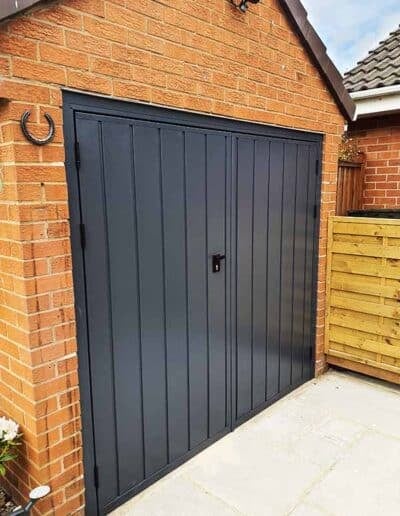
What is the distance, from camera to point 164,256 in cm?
240

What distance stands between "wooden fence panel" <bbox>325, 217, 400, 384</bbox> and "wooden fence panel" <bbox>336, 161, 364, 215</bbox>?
2.94 ft

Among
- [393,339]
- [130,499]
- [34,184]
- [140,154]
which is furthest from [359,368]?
[34,184]

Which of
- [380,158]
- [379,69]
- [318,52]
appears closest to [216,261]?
[318,52]

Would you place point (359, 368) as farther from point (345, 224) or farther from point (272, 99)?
point (272, 99)

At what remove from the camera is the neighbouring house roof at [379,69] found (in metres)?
4.36

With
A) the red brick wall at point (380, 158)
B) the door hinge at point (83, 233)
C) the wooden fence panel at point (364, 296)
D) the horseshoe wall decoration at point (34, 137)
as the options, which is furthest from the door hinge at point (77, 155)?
the red brick wall at point (380, 158)

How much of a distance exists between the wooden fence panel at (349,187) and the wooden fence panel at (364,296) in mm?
897

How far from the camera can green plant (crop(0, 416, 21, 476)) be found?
74.1 inches

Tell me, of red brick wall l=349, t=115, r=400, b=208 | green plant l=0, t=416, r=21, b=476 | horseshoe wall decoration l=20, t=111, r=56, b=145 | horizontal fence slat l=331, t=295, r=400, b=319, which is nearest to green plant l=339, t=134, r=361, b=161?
red brick wall l=349, t=115, r=400, b=208

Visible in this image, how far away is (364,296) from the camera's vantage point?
3.69 meters

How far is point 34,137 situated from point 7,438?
139 cm

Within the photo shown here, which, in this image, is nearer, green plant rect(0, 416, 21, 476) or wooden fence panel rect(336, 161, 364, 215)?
green plant rect(0, 416, 21, 476)

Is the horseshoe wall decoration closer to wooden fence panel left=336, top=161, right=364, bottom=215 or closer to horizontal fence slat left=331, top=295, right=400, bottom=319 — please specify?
horizontal fence slat left=331, top=295, right=400, bottom=319

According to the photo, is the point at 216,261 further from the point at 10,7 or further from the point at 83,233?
the point at 10,7
